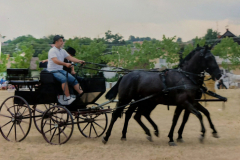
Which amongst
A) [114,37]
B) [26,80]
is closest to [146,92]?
[26,80]

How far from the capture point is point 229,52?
136 ft

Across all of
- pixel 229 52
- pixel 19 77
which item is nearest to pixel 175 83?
pixel 19 77

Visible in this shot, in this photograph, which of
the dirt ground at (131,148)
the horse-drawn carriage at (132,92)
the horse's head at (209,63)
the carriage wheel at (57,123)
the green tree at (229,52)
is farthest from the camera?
the green tree at (229,52)

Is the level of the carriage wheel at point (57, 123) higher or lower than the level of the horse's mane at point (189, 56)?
lower

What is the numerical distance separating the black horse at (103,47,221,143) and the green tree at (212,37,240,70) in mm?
35656

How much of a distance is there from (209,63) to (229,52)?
36.8 m

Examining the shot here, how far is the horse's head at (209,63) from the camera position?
6973mm

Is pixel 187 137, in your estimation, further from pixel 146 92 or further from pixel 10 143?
pixel 10 143

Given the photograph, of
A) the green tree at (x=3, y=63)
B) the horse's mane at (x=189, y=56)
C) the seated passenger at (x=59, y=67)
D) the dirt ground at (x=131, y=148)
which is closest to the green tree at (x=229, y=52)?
the dirt ground at (x=131, y=148)

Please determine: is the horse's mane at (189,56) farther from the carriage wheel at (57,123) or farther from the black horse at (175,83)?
the carriage wheel at (57,123)

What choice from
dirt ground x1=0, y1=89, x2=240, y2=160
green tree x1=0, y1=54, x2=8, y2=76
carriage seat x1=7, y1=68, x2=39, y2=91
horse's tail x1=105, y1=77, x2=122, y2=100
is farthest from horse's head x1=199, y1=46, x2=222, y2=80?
green tree x1=0, y1=54, x2=8, y2=76

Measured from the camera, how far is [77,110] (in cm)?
798

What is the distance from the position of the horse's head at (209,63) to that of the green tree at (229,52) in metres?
35.7

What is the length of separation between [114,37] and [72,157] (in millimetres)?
73494
